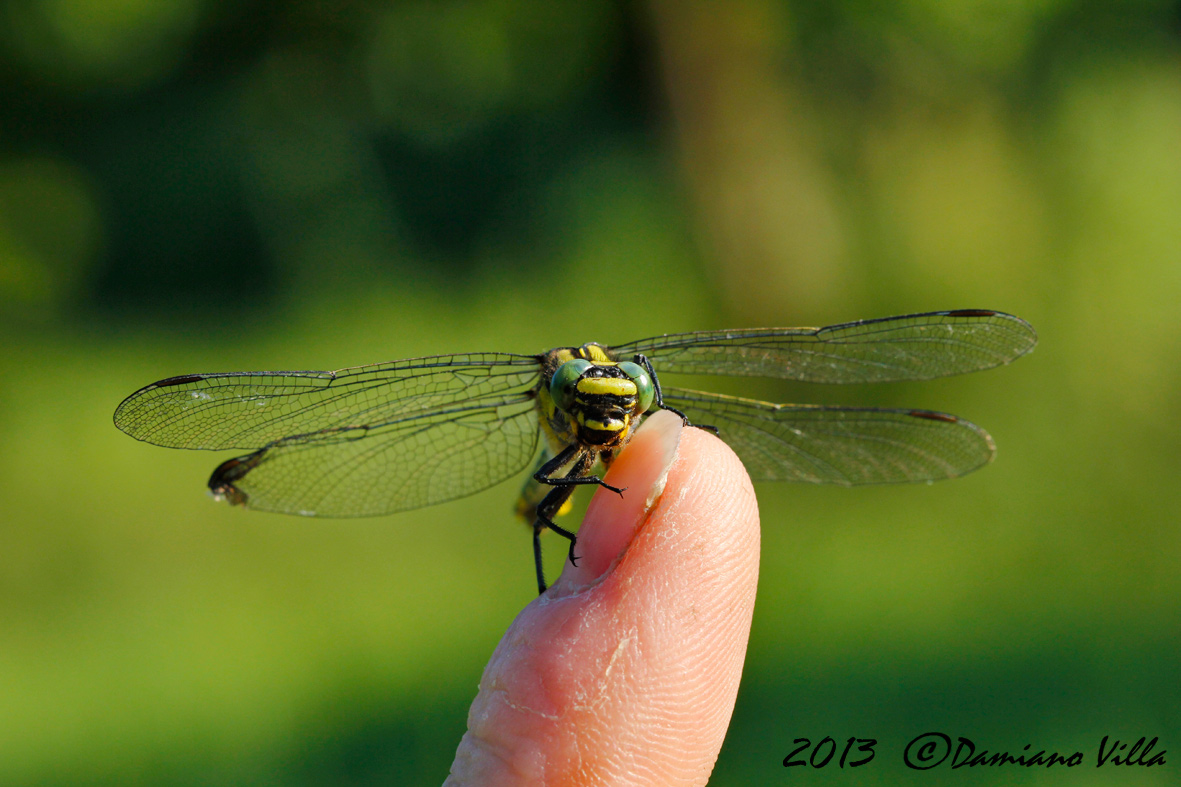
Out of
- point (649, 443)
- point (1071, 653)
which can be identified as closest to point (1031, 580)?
point (1071, 653)

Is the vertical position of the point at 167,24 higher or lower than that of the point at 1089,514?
higher

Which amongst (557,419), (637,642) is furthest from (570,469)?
(637,642)

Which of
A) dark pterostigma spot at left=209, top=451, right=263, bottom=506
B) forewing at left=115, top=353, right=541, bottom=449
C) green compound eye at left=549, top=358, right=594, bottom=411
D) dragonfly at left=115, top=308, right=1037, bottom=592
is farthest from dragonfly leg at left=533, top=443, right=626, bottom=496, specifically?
dark pterostigma spot at left=209, top=451, right=263, bottom=506

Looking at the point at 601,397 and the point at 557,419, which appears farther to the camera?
the point at 557,419

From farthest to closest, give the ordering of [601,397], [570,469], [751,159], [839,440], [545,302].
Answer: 1. [751,159]
2. [545,302]
3. [839,440]
4. [570,469]
5. [601,397]

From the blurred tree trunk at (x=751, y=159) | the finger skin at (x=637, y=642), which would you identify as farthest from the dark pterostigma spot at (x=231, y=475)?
the blurred tree trunk at (x=751, y=159)

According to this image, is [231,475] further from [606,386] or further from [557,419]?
[606,386]

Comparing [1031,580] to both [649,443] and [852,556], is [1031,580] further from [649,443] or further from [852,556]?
[649,443]

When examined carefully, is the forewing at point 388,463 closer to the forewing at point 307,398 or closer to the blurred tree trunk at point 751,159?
the forewing at point 307,398
